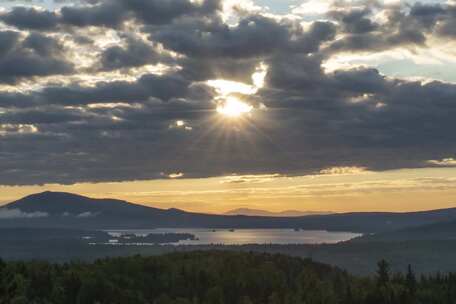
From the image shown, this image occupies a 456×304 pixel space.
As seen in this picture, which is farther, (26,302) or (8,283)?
(26,302)

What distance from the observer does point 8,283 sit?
10806 centimetres

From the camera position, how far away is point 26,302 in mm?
199500

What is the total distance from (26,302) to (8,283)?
320ft
